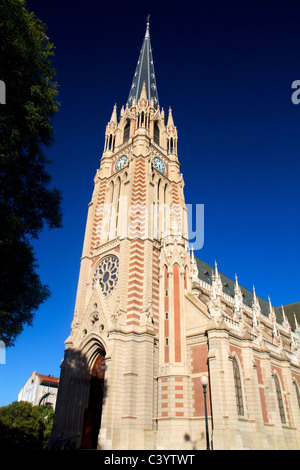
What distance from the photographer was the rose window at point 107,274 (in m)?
31.9

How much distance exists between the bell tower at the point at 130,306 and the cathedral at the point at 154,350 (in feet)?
0.31

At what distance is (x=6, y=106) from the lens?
47.0ft

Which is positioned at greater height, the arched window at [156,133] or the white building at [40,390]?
the arched window at [156,133]

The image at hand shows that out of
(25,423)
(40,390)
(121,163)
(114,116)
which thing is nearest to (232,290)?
(121,163)

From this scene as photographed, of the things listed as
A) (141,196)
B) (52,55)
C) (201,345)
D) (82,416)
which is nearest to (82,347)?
(82,416)

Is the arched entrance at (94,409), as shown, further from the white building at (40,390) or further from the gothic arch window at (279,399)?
the white building at (40,390)

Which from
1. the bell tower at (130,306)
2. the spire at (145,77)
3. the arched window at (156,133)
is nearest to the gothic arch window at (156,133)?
the arched window at (156,133)

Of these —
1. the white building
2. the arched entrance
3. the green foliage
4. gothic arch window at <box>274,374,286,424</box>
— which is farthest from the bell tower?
the white building

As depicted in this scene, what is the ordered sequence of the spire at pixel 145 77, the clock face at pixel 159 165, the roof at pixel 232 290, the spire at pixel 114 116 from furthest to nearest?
the spire at pixel 145 77
the spire at pixel 114 116
the roof at pixel 232 290
the clock face at pixel 159 165

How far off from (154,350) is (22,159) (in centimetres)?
1883

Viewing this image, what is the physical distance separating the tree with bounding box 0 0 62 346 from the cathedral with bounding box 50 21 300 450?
417 inches

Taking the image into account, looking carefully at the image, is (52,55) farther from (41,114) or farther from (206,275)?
(206,275)

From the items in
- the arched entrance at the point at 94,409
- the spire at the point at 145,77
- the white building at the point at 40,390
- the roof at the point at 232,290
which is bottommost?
the arched entrance at the point at 94,409

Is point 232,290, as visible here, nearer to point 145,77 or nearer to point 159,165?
point 159,165
